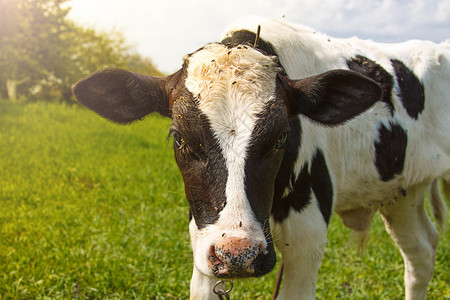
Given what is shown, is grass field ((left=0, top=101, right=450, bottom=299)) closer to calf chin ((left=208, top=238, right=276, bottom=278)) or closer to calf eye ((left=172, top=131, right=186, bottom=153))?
calf eye ((left=172, top=131, right=186, bottom=153))

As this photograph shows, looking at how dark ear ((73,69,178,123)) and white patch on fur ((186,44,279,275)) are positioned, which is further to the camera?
dark ear ((73,69,178,123))

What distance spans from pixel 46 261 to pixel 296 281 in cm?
245

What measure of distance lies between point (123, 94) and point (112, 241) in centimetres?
253

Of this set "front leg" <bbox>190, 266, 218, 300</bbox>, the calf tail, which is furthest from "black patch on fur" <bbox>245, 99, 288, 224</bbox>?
the calf tail

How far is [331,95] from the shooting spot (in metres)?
2.29

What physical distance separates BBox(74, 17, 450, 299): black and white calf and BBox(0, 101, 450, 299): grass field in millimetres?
446

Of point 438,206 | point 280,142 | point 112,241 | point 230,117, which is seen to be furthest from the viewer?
point 112,241

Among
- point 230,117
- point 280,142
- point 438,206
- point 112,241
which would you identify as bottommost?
point 112,241

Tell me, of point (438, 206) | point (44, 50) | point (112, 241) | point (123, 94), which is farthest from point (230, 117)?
point (44, 50)

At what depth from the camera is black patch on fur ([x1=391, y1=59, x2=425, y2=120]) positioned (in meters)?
3.16

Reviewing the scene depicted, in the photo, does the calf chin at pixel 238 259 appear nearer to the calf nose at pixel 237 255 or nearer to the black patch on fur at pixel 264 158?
the calf nose at pixel 237 255

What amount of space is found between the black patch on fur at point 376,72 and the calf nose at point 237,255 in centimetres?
185

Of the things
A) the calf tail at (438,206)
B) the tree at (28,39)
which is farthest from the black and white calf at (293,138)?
the tree at (28,39)

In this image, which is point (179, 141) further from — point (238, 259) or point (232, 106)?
point (238, 259)
